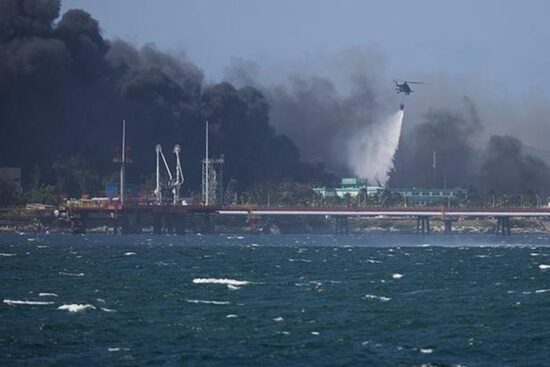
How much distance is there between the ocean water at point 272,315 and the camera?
62.2 m

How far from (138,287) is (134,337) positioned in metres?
30.7

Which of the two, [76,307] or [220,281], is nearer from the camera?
[76,307]

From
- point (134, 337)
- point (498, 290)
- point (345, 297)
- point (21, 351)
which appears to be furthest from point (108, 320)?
point (498, 290)

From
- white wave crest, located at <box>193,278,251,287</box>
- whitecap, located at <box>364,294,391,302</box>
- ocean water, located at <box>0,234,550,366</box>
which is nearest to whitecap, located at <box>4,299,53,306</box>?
ocean water, located at <box>0,234,550,366</box>

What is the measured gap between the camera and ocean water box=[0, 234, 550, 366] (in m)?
62.2

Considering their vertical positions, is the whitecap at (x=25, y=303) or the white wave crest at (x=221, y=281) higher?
the white wave crest at (x=221, y=281)

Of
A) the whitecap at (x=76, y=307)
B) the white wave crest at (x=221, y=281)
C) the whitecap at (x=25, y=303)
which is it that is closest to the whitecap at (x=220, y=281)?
the white wave crest at (x=221, y=281)

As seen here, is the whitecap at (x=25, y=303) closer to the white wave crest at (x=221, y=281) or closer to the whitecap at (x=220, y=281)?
the white wave crest at (x=221, y=281)

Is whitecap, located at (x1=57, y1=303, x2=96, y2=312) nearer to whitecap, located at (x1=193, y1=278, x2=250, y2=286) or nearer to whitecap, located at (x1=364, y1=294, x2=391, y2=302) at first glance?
whitecap, located at (x1=364, y1=294, x2=391, y2=302)

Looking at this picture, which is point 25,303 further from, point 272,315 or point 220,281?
point 220,281

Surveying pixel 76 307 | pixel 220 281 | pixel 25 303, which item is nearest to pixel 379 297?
pixel 220 281

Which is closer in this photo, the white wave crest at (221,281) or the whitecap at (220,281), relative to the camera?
the white wave crest at (221,281)

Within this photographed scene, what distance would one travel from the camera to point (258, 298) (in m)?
89.1

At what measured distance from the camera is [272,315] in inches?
3051
